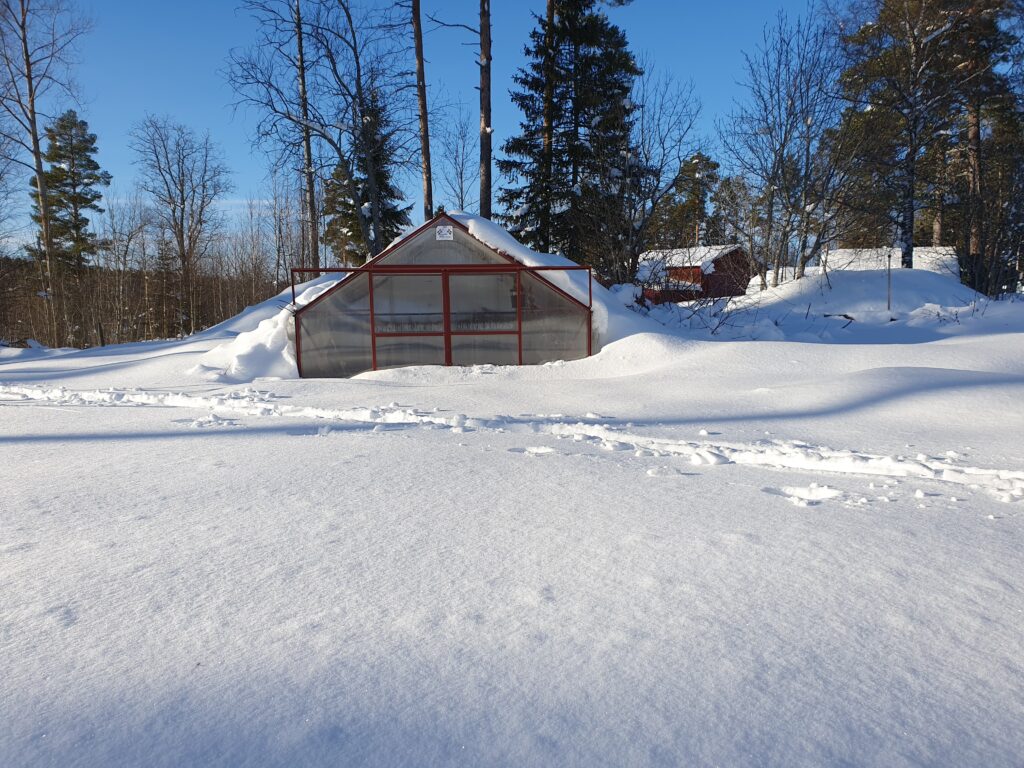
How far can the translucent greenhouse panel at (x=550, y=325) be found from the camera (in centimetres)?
1165

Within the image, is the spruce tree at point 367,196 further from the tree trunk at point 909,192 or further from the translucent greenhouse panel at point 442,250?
the tree trunk at point 909,192

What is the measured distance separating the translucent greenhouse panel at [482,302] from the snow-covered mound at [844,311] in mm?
4730

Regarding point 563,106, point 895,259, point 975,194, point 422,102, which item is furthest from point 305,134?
point 895,259

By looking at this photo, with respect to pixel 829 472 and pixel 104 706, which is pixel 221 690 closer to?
pixel 104 706

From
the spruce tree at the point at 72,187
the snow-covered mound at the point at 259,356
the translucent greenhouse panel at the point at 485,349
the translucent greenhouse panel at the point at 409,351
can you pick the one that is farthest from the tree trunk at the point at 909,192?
the spruce tree at the point at 72,187

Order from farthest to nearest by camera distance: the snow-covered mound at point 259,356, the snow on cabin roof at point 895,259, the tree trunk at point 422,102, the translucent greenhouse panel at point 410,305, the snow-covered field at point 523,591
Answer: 1. the snow on cabin roof at point 895,259
2. the tree trunk at point 422,102
3. the translucent greenhouse panel at point 410,305
4. the snow-covered mound at point 259,356
5. the snow-covered field at point 523,591

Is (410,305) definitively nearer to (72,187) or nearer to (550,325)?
(550,325)

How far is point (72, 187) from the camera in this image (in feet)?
115

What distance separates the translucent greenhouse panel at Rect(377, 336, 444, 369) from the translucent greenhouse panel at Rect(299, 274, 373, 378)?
0.26m

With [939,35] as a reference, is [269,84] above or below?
below

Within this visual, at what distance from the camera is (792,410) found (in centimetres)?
688

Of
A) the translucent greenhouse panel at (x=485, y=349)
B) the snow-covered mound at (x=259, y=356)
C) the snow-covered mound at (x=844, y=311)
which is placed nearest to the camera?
the snow-covered mound at (x=259, y=356)

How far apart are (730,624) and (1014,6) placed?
94.6 ft

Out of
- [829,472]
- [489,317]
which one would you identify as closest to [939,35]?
[489,317]
